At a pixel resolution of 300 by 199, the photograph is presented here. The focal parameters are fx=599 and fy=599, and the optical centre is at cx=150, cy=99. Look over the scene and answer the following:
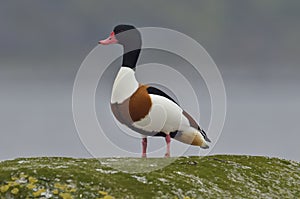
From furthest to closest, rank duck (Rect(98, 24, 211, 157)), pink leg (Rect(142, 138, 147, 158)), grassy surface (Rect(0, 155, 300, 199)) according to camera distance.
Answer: pink leg (Rect(142, 138, 147, 158)) → duck (Rect(98, 24, 211, 157)) → grassy surface (Rect(0, 155, 300, 199))

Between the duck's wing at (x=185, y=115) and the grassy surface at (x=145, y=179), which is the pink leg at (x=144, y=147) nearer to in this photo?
the duck's wing at (x=185, y=115)

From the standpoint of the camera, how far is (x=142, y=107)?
16016mm

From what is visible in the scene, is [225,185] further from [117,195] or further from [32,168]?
[32,168]

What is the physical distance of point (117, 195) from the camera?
12.3 meters

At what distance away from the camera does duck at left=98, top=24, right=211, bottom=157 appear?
52.7 feet

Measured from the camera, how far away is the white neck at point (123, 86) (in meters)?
16.2

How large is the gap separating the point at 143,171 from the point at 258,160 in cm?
543

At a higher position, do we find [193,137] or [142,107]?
[142,107]

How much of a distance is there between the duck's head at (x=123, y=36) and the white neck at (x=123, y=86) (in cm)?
94

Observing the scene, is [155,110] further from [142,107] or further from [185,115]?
[185,115]

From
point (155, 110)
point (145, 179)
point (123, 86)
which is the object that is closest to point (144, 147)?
point (155, 110)

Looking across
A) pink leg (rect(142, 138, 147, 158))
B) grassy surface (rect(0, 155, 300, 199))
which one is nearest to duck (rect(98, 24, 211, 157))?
pink leg (rect(142, 138, 147, 158))

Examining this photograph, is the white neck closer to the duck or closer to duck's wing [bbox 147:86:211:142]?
the duck

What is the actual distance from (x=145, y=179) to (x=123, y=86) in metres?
3.81
